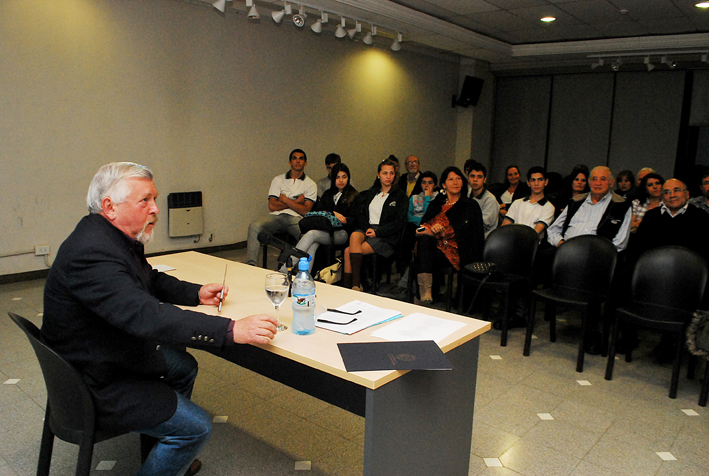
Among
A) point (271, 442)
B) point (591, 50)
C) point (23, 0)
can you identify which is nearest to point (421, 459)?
point (271, 442)

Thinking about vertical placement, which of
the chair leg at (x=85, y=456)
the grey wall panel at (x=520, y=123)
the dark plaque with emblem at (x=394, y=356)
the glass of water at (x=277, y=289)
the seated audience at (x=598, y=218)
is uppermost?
the grey wall panel at (x=520, y=123)

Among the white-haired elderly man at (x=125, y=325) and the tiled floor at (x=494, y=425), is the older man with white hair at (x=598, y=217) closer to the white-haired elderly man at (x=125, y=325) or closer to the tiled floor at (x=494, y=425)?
the tiled floor at (x=494, y=425)

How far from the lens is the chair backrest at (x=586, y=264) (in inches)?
148

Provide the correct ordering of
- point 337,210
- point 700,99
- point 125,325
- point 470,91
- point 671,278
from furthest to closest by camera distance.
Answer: point 470,91 < point 700,99 < point 337,210 < point 671,278 < point 125,325

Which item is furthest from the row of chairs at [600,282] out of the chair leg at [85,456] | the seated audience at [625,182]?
the seated audience at [625,182]

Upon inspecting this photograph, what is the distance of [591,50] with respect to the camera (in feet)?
29.3

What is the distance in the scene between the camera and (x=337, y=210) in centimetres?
563

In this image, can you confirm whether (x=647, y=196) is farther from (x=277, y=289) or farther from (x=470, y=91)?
(x=470, y=91)

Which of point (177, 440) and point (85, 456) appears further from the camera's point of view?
point (177, 440)

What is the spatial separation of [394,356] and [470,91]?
9.74m

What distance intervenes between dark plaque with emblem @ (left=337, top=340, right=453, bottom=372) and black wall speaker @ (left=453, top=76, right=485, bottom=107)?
9.55m

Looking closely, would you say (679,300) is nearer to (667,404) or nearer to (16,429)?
(667,404)

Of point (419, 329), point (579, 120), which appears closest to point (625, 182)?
point (579, 120)

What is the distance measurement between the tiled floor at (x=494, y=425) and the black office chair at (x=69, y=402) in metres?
0.75
